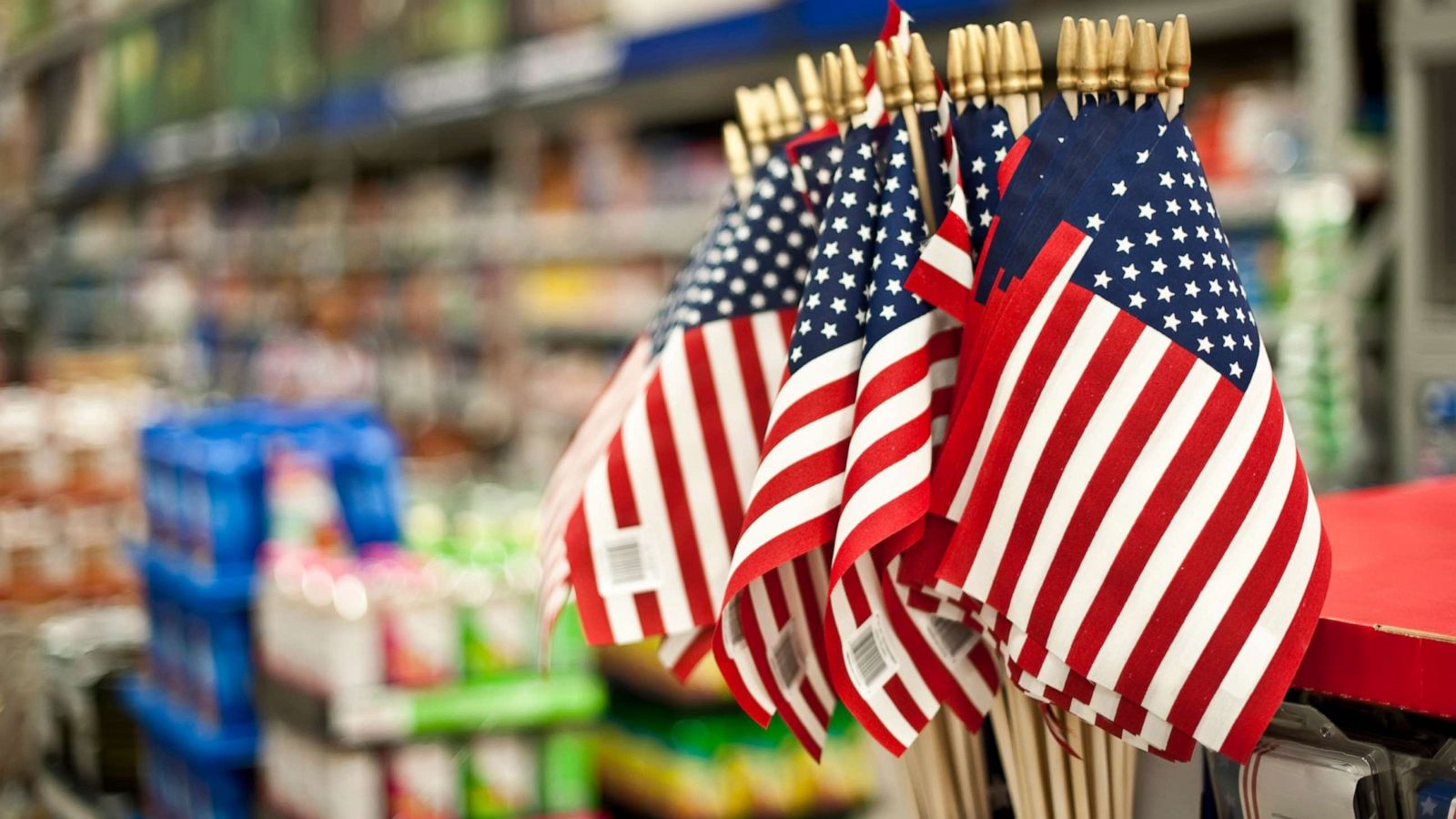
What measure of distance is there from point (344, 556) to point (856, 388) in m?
2.53

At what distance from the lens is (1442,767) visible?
1.08m

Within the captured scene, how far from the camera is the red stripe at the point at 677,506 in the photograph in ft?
4.46

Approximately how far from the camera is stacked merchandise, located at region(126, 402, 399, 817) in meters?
3.43

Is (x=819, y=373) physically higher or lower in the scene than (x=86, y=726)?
higher

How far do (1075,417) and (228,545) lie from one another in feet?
9.33

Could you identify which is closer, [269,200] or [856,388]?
[856,388]

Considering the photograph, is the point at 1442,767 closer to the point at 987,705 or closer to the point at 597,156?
the point at 987,705

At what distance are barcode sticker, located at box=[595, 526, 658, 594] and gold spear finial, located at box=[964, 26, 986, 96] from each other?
1.71 ft

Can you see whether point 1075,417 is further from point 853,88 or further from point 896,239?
point 853,88

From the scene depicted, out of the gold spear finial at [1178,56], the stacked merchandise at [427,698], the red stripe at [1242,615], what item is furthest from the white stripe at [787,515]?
the stacked merchandise at [427,698]

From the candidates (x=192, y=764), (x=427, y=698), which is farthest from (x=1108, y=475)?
(x=192, y=764)

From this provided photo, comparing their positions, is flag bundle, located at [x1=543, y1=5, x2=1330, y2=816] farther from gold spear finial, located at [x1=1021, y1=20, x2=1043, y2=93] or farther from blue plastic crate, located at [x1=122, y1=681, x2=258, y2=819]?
blue plastic crate, located at [x1=122, y1=681, x2=258, y2=819]

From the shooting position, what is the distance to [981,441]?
1.12 meters

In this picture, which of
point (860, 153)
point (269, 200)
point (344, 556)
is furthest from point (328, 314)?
point (860, 153)
